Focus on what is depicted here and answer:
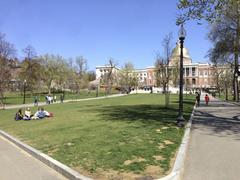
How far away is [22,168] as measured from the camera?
30.9 feet

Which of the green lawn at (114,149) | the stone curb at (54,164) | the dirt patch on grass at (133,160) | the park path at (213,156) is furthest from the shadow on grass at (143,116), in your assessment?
the dirt patch on grass at (133,160)

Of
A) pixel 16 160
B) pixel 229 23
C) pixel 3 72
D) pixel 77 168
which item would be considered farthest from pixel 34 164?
pixel 3 72

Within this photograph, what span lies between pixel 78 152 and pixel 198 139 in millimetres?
4961

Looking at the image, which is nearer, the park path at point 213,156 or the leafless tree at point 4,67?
the park path at point 213,156

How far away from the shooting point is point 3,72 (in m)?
50.8

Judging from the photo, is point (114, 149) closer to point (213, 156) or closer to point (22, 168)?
point (22, 168)

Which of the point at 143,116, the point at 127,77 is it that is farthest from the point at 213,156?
the point at 127,77

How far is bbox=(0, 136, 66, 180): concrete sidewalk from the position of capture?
840 cm

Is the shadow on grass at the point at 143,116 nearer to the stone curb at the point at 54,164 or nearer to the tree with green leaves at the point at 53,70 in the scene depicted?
the stone curb at the point at 54,164

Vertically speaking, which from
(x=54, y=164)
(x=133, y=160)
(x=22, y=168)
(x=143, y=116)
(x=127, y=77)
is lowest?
(x=22, y=168)

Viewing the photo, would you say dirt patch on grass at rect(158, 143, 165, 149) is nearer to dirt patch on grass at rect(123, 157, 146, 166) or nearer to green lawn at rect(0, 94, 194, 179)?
→ green lawn at rect(0, 94, 194, 179)

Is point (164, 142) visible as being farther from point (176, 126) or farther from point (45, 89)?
point (45, 89)

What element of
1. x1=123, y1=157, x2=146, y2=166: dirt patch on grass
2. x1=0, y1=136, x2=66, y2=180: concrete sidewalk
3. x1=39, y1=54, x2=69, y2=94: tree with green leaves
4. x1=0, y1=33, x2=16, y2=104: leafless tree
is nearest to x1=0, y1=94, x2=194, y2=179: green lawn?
x1=123, y1=157, x2=146, y2=166: dirt patch on grass

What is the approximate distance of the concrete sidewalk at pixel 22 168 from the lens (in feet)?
27.6
